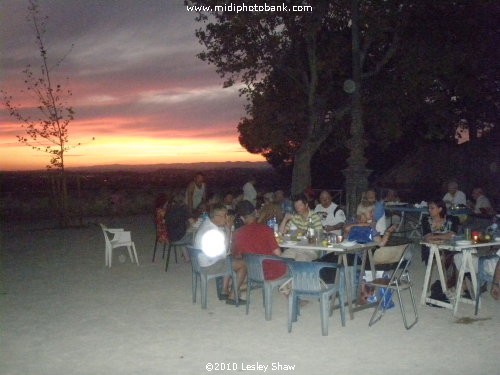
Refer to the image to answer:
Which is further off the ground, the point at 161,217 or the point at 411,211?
the point at 161,217

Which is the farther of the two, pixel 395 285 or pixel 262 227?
pixel 262 227

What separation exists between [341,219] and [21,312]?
17.1ft

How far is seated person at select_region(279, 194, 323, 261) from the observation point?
711 cm

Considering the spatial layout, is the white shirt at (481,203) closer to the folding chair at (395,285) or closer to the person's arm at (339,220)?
the person's arm at (339,220)

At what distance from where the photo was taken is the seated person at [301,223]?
711 cm

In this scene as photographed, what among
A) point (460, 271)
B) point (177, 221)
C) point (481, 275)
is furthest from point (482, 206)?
point (177, 221)

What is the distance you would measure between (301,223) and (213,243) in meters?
1.45

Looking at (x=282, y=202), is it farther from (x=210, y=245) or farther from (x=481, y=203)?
(x=210, y=245)

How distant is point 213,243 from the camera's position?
6.79 metres

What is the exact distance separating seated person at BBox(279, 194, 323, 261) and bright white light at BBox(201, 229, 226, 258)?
0.93m

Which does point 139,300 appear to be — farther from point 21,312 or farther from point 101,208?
point 101,208

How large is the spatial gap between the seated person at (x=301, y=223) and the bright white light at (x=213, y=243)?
93 cm

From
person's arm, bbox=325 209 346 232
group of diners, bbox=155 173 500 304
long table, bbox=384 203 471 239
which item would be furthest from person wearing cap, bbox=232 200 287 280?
long table, bbox=384 203 471 239

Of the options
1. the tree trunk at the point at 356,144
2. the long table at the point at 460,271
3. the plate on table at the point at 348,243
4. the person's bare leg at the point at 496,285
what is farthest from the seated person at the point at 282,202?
the person's bare leg at the point at 496,285
